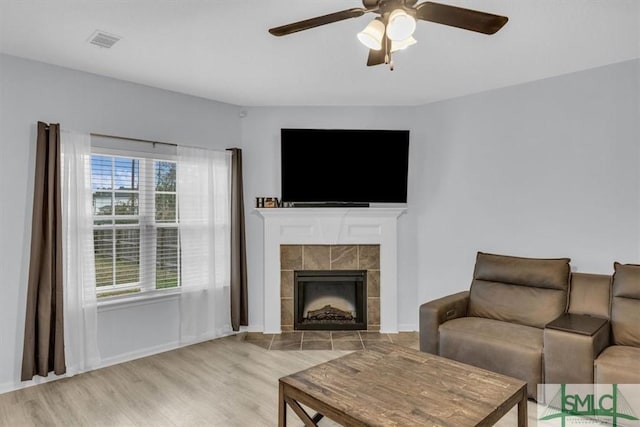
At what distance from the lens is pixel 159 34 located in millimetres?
2592

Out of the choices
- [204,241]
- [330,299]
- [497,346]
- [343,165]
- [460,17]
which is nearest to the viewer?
[460,17]

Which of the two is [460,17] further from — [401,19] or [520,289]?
[520,289]

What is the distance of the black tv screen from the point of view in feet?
13.5

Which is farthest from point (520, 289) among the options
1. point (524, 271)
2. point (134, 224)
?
point (134, 224)

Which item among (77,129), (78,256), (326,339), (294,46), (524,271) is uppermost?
(294,46)

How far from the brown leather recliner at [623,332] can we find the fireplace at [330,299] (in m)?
2.29

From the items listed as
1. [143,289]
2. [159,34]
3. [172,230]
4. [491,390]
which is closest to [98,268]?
[143,289]

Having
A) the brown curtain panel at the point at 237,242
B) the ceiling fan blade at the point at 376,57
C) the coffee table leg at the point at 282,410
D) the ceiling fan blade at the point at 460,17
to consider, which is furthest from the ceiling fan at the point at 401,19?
the brown curtain panel at the point at 237,242

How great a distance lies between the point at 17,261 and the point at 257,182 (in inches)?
90.2

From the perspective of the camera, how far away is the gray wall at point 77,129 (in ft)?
9.55

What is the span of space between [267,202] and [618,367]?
10.8 ft

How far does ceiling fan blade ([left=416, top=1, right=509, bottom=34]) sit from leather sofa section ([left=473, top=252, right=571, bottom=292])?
87.5 inches

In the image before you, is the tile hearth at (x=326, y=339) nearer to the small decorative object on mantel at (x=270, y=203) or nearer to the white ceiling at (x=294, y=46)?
the small decorative object on mantel at (x=270, y=203)

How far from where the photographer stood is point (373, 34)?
1707 mm
